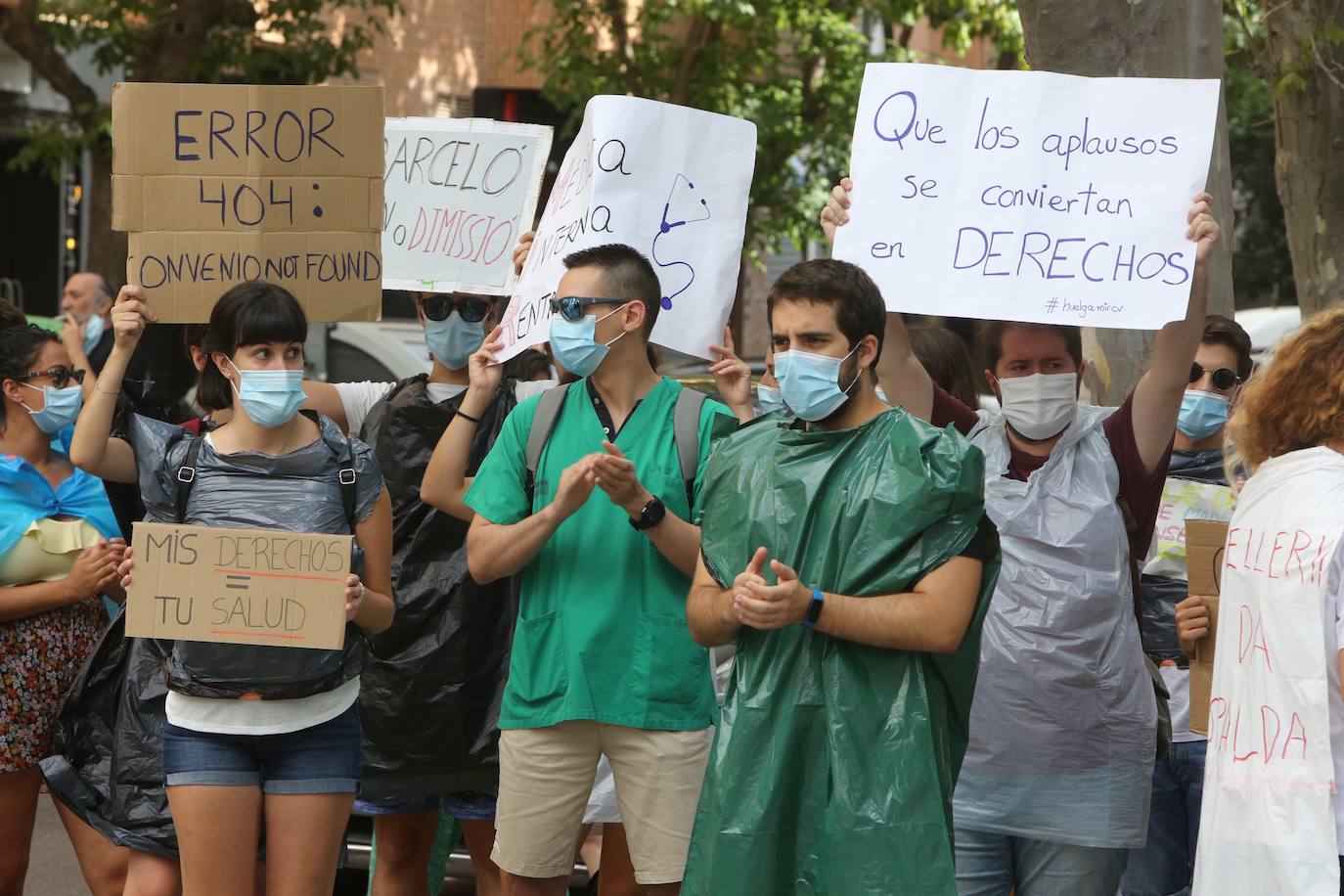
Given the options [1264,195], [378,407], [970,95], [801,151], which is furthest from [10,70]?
[1264,195]

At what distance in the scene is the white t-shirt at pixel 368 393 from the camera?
5168 millimetres

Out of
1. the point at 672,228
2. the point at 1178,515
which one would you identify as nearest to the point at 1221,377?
the point at 1178,515

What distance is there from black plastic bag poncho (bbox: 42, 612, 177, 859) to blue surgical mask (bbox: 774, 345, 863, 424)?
1905 mm

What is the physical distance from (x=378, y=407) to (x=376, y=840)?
4.32 feet

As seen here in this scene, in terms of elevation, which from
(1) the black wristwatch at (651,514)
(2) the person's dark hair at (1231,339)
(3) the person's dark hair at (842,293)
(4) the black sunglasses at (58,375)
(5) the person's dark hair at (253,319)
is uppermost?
(3) the person's dark hair at (842,293)

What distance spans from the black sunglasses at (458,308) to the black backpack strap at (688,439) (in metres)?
1.18

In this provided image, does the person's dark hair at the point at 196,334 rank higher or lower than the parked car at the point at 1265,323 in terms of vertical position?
higher

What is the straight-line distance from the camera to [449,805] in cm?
516

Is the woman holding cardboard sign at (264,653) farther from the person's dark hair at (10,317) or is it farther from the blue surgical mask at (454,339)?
the person's dark hair at (10,317)

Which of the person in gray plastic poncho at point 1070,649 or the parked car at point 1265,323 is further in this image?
the parked car at point 1265,323

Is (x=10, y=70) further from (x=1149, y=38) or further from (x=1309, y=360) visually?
(x=1309, y=360)

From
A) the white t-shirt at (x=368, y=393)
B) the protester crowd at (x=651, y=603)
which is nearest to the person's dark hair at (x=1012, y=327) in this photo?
the protester crowd at (x=651, y=603)

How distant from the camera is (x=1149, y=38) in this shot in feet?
20.7

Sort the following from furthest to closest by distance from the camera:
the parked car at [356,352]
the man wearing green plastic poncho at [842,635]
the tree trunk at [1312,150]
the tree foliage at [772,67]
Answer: the tree foliage at [772,67], the parked car at [356,352], the tree trunk at [1312,150], the man wearing green plastic poncho at [842,635]
